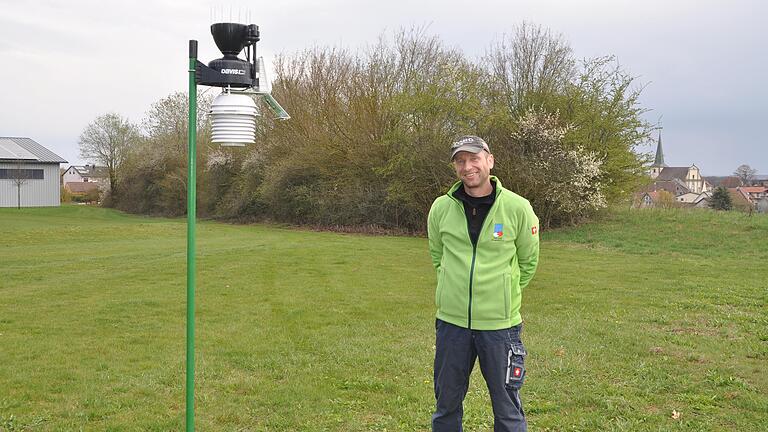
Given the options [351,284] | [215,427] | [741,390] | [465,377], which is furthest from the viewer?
[351,284]

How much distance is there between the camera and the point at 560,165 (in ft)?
90.8

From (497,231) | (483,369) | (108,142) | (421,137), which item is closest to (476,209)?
(497,231)

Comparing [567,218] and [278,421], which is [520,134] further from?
[278,421]

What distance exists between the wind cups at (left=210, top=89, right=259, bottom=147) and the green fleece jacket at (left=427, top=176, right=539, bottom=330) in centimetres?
146

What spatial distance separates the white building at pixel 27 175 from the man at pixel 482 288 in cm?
6682

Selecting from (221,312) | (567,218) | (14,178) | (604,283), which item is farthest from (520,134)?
(14,178)

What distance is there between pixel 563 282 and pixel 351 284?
14.6 feet

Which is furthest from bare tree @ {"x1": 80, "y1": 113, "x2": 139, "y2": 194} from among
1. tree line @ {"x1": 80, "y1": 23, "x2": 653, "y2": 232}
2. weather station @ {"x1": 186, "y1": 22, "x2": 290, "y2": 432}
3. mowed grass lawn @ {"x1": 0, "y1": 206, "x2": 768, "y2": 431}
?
weather station @ {"x1": 186, "y1": 22, "x2": 290, "y2": 432}

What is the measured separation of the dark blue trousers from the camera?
3971mm

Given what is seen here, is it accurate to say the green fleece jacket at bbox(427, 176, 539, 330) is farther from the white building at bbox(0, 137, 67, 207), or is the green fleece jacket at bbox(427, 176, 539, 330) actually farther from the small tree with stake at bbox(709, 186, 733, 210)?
the white building at bbox(0, 137, 67, 207)

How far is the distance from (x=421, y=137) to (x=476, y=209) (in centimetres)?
2576

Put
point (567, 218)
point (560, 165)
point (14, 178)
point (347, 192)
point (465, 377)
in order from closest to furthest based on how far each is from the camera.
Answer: point (465, 377) → point (560, 165) → point (567, 218) → point (347, 192) → point (14, 178)

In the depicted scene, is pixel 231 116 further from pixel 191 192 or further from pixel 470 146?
pixel 470 146

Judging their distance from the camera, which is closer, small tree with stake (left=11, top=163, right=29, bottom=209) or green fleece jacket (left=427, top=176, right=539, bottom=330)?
green fleece jacket (left=427, top=176, right=539, bottom=330)
